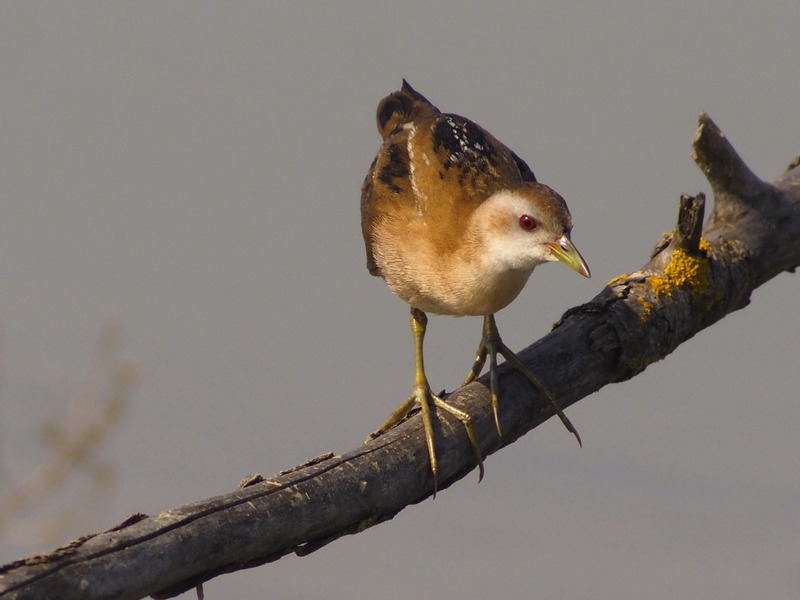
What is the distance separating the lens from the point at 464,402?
6191 millimetres

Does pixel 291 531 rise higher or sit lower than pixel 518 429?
lower

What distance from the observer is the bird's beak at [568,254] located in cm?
605

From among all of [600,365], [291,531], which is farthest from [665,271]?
[291,531]

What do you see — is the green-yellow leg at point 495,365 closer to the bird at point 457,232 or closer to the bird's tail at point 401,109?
the bird at point 457,232

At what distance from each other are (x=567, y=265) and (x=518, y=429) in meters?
0.96

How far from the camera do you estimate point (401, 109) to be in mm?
7938

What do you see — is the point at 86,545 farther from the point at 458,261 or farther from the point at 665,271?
the point at 665,271

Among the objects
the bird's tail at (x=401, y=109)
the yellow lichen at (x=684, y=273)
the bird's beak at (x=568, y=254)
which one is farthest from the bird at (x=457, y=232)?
the yellow lichen at (x=684, y=273)

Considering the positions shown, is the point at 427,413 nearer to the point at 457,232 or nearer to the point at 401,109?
the point at 457,232

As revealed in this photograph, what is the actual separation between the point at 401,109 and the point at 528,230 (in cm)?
209

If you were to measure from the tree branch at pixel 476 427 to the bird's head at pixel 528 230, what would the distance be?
2.27 feet

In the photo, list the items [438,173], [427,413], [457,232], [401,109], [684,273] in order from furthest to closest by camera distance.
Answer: [401,109]
[684,273]
[438,173]
[457,232]
[427,413]

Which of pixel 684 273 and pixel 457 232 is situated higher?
pixel 457 232

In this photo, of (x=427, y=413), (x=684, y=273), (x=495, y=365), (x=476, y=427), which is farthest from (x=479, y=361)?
(x=684, y=273)
